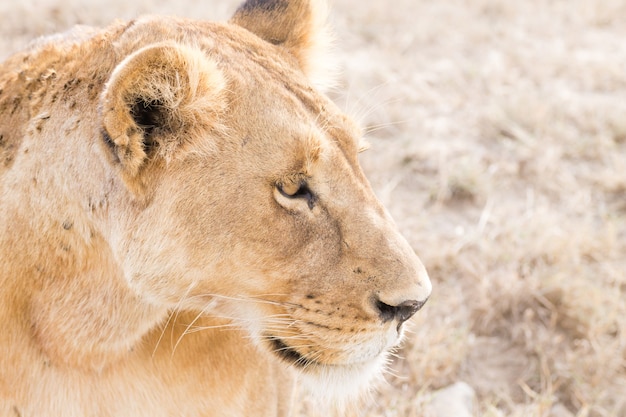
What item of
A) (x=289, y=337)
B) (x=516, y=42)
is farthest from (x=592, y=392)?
(x=516, y=42)

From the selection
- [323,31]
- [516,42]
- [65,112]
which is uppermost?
[65,112]

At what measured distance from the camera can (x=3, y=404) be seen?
174 cm

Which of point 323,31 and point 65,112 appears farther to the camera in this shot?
point 323,31

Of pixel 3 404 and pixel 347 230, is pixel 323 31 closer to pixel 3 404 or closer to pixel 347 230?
pixel 347 230

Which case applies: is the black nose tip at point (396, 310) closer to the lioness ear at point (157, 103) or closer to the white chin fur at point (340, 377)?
the white chin fur at point (340, 377)

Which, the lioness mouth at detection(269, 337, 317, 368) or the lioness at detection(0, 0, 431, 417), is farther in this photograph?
the lioness mouth at detection(269, 337, 317, 368)

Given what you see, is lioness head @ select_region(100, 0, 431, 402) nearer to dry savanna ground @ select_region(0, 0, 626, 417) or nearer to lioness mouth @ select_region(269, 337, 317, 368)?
lioness mouth @ select_region(269, 337, 317, 368)

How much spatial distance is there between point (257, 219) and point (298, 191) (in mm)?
108

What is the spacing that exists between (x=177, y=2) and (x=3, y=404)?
420cm

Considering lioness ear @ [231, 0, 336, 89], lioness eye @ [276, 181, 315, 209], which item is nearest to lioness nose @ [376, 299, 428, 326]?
Result: lioness eye @ [276, 181, 315, 209]

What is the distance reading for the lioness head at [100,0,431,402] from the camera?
158 centimetres

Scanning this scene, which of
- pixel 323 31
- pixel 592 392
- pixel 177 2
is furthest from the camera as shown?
pixel 177 2

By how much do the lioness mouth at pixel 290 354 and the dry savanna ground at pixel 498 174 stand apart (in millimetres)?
624

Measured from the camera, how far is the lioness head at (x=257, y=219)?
1.58 m
